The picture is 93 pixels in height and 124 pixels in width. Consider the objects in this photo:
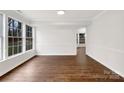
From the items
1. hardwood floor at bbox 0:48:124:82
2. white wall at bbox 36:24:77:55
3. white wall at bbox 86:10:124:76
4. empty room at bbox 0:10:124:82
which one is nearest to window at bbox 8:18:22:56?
empty room at bbox 0:10:124:82

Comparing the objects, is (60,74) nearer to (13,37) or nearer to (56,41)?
(13,37)

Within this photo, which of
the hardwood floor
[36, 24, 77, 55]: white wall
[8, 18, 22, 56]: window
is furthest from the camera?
[36, 24, 77, 55]: white wall

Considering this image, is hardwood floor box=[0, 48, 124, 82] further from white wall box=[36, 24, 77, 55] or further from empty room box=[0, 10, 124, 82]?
white wall box=[36, 24, 77, 55]

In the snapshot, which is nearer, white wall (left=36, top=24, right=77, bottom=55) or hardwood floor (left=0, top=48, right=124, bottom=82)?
hardwood floor (left=0, top=48, right=124, bottom=82)

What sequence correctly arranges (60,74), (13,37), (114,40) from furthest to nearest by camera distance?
(13,37) < (114,40) < (60,74)

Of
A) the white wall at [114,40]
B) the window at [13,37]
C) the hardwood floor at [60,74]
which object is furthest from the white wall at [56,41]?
the hardwood floor at [60,74]

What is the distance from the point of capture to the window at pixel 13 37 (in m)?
5.54

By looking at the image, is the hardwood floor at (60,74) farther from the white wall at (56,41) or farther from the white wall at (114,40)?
the white wall at (56,41)

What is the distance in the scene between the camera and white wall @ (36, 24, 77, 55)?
10328 millimetres

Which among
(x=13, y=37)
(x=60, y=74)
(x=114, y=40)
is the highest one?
(x=13, y=37)

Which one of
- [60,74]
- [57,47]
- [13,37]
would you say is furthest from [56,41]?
[60,74]

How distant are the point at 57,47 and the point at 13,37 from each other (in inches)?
191

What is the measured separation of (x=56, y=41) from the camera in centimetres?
1045
